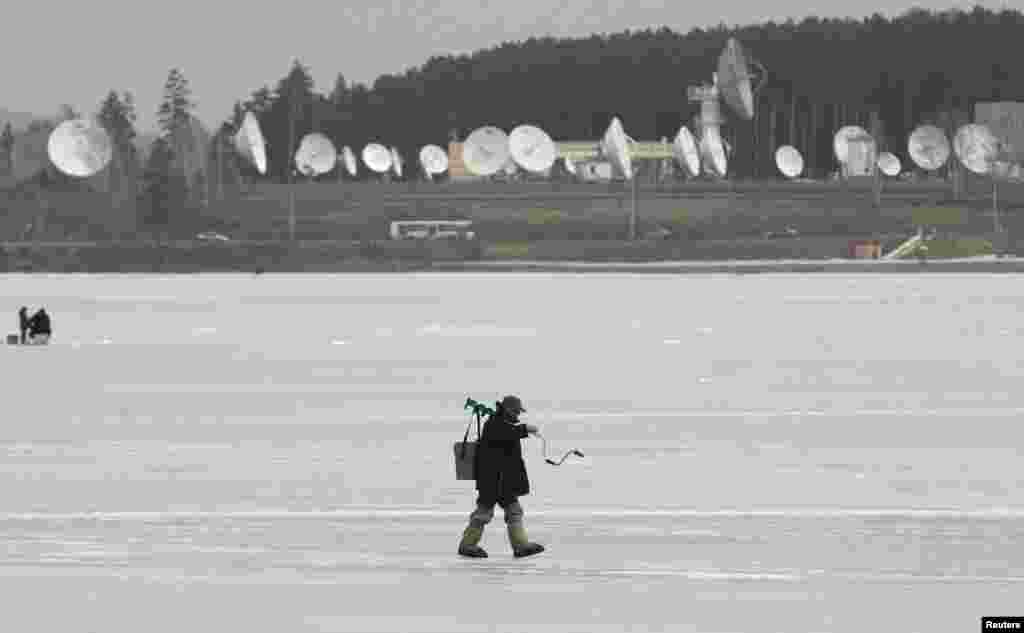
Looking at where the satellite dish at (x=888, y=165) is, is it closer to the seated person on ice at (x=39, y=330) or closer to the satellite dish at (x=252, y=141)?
Result: the satellite dish at (x=252, y=141)

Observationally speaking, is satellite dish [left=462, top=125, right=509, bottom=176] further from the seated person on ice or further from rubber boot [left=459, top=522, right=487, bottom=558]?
rubber boot [left=459, top=522, right=487, bottom=558]

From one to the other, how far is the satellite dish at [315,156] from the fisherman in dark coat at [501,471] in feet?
529

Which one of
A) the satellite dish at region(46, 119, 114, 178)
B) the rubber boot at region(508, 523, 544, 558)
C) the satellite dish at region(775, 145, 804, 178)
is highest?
the satellite dish at region(775, 145, 804, 178)

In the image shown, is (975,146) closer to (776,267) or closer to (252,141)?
(252,141)

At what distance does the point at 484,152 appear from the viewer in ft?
514

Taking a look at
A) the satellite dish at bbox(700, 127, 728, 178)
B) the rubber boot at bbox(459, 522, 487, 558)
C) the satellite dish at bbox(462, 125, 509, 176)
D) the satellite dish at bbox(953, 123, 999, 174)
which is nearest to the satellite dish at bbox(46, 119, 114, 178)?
the satellite dish at bbox(462, 125, 509, 176)

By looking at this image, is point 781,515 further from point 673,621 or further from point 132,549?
point 132,549

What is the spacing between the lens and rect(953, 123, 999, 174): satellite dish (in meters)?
149

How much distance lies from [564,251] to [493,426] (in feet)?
304

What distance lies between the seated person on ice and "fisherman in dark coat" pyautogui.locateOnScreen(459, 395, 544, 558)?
2722 cm

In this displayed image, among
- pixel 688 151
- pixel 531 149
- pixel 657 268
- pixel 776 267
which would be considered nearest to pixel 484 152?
pixel 531 149

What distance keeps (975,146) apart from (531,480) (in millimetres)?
135866

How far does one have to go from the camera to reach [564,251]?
107m

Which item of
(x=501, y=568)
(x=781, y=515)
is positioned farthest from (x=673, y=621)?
(x=781, y=515)
